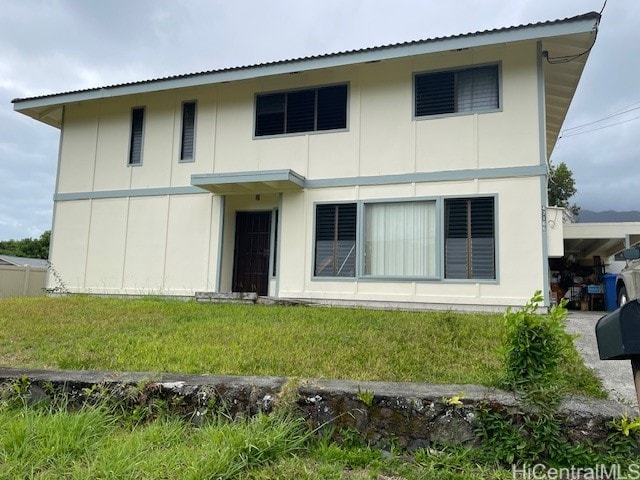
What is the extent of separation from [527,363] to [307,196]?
7.64 m

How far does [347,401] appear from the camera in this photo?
3.07 metres

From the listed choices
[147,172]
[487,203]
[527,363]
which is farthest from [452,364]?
[147,172]

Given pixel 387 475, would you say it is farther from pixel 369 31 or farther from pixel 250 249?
pixel 369 31

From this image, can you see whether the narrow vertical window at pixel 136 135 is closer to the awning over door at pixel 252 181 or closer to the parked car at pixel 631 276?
the awning over door at pixel 252 181

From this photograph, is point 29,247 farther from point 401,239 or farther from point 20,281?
point 401,239

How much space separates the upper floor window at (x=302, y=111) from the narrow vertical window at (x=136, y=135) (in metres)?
3.27

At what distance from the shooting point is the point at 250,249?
11.3 meters

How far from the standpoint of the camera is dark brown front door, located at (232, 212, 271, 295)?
11156mm

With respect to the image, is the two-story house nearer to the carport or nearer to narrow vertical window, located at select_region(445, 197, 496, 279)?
narrow vertical window, located at select_region(445, 197, 496, 279)

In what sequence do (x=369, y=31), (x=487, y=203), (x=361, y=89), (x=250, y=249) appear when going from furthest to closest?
(x=369, y=31) → (x=250, y=249) → (x=361, y=89) → (x=487, y=203)

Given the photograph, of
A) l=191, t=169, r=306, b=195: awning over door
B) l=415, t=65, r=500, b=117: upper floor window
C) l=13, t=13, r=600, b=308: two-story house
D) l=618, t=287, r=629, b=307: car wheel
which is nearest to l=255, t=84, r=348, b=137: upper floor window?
l=13, t=13, r=600, b=308: two-story house

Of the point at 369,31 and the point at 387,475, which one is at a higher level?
the point at 369,31

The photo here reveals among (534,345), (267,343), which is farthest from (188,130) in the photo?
(534,345)

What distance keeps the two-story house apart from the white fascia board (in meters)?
0.03
